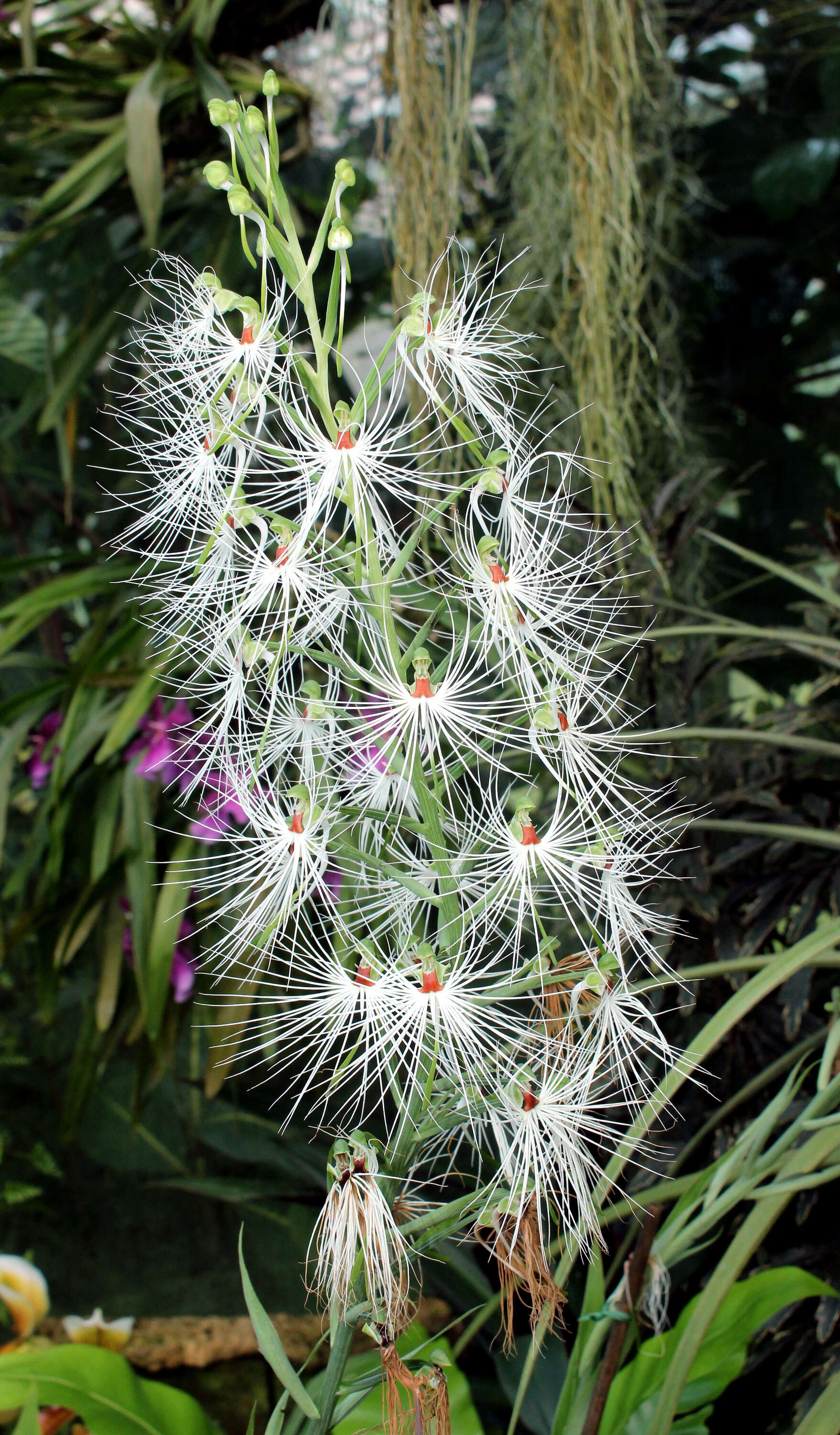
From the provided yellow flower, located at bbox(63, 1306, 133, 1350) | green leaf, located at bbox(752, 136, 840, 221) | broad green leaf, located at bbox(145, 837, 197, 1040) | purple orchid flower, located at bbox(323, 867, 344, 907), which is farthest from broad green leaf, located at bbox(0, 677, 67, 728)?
green leaf, located at bbox(752, 136, 840, 221)

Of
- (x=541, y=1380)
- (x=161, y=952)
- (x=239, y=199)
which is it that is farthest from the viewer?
(x=161, y=952)

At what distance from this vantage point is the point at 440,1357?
1.43ft

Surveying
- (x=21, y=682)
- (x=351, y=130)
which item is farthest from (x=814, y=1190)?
(x=351, y=130)

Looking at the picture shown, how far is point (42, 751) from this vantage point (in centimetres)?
97

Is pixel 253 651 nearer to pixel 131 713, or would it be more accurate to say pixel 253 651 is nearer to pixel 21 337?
pixel 131 713

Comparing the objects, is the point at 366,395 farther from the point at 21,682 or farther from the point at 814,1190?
the point at 21,682

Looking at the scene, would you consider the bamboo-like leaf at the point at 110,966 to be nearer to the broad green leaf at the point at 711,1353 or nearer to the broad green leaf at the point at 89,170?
the broad green leaf at the point at 711,1353

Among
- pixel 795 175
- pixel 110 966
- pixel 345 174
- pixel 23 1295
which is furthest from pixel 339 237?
pixel 795 175

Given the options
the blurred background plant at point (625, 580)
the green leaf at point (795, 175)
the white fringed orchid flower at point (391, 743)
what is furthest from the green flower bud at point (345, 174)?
the green leaf at point (795, 175)

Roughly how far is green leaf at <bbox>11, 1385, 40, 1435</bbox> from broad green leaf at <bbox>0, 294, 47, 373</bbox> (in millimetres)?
Result: 1204

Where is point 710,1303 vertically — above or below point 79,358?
below

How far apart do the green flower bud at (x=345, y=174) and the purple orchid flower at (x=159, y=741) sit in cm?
54

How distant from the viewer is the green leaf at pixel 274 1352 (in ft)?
1.31

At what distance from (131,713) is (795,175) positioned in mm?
1039
